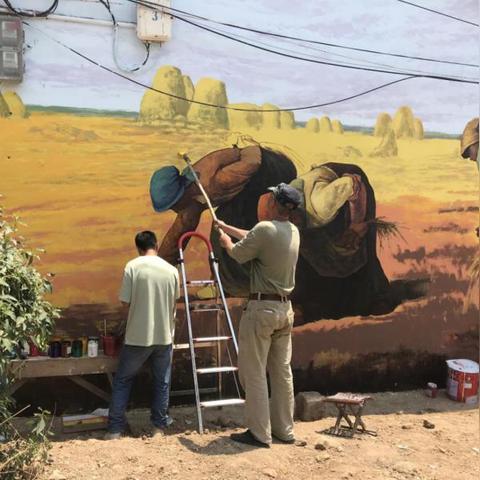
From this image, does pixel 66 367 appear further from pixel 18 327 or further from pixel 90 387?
pixel 18 327

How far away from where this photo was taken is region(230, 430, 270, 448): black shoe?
14.7 feet

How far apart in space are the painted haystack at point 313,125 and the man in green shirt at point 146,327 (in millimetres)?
2130

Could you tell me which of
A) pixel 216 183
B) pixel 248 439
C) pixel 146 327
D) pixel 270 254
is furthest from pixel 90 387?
pixel 216 183

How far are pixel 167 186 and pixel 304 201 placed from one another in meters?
1.47

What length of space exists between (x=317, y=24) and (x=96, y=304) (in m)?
3.61

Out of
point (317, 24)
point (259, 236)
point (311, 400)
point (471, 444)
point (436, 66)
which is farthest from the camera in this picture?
point (436, 66)

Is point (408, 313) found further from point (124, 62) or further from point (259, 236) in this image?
point (124, 62)

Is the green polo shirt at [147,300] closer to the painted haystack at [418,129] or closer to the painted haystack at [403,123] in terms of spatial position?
the painted haystack at [403,123]

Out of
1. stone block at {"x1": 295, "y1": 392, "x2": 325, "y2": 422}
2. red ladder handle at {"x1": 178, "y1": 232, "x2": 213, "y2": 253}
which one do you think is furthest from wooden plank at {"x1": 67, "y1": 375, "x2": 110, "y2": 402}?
stone block at {"x1": 295, "y1": 392, "x2": 325, "y2": 422}

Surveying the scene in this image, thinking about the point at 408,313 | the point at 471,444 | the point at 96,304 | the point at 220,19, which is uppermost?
the point at 220,19

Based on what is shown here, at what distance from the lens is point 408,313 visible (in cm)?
645

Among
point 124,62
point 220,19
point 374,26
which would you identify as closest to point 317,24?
point 374,26

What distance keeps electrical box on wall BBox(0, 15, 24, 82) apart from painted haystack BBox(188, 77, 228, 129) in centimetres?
159

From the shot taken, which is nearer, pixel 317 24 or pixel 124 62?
pixel 124 62
